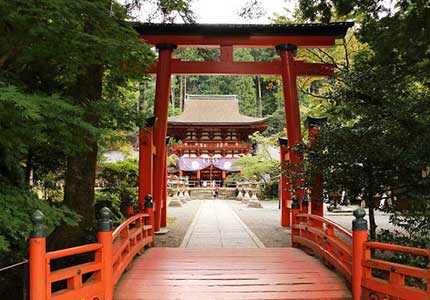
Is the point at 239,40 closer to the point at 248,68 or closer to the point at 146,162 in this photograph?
the point at 248,68

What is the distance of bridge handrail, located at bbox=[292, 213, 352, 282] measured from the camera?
4926 millimetres

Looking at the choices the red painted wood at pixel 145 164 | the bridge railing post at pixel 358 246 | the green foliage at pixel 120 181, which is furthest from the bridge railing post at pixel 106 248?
the green foliage at pixel 120 181

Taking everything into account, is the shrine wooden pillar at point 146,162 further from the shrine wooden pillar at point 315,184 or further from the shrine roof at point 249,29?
the shrine wooden pillar at point 315,184

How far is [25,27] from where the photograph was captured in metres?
3.31

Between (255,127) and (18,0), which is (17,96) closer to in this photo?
(18,0)

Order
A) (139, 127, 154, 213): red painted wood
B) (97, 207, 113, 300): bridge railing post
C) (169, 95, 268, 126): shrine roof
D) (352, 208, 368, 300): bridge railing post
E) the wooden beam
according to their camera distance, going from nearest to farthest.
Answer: (97, 207, 113, 300): bridge railing post < (352, 208, 368, 300): bridge railing post < (139, 127, 154, 213): red painted wood < the wooden beam < (169, 95, 268, 126): shrine roof

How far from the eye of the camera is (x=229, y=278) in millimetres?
5031

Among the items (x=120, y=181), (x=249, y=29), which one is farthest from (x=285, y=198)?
(x=120, y=181)

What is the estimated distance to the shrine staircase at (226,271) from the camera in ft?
11.8

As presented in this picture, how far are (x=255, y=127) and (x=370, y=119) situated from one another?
25.8 meters

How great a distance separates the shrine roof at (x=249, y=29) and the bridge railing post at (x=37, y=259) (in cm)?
691

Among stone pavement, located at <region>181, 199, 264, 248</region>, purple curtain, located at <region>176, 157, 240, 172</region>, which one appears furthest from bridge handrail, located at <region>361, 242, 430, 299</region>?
purple curtain, located at <region>176, 157, 240, 172</region>

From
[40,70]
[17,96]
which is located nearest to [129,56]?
[40,70]

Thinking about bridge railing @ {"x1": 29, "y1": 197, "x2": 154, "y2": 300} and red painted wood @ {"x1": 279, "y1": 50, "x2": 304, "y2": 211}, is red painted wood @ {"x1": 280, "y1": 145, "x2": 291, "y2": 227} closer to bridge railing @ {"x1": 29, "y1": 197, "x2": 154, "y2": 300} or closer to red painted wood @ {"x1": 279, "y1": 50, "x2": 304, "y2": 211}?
red painted wood @ {"x1": 279, "y1": 50, "x2": 304, "y2": 211}
